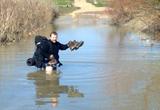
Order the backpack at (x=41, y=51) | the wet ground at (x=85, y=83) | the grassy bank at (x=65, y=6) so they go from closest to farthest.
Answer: the wet ground at (x=85, y=83)
the backpack at (x=41, y=51)
the grassy bank at (x=65, y=6)

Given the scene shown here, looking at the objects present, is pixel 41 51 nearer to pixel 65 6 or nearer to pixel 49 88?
pixel 49 88

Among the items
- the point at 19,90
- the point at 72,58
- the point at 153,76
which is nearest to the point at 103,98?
the point at 19,90

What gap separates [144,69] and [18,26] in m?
14.2

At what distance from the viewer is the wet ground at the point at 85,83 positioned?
1117 cm

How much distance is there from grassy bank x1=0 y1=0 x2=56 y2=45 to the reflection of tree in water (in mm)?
10520

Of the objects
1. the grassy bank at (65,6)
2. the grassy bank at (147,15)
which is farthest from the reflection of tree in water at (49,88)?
the grassy bank at (65,6)

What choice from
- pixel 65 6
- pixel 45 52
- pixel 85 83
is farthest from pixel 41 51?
pixel 65 6

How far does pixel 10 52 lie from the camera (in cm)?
2175

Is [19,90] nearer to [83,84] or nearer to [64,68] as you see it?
[83,84]

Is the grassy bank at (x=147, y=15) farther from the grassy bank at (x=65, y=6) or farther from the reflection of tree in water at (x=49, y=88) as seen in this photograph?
the grassy bank at (x=65, y=6)

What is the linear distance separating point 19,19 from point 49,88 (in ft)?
56.7

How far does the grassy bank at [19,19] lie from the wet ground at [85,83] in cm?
570

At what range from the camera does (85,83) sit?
13.8 m

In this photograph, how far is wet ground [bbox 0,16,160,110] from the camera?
440 inches
